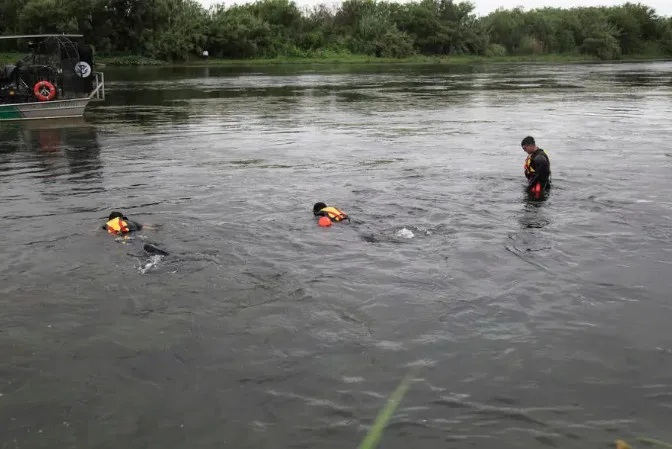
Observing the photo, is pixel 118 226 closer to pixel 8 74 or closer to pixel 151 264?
pixel 151 264

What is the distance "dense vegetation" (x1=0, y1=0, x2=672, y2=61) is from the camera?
76375mm

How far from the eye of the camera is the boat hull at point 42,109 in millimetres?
25406

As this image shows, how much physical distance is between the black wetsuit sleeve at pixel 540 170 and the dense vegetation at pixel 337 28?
69.4m

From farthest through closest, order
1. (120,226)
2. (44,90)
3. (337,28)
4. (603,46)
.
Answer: (603,46)
(337,28)
(44,90)
(120,226)

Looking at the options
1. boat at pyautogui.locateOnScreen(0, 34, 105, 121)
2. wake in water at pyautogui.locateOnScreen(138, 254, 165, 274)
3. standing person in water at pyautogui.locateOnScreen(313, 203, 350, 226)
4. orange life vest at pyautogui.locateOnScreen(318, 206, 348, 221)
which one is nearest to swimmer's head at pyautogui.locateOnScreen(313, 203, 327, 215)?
standing person in water at pyautogui.locateOnScreen(313, 203, 350, 226)

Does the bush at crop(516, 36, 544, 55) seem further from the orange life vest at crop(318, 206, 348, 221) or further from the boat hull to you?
the orange life vest at crop(318, 206, 348, 221)

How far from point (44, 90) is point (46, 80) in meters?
0.44

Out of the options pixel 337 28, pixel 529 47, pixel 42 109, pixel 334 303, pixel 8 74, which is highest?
pixel 337 28

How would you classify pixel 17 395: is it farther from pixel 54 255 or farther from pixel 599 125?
pixel 599 125

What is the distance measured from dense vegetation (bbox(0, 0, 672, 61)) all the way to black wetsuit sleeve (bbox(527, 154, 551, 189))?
69429 millimetres

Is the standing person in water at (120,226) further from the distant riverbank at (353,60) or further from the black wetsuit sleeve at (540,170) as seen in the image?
the distant riverbank at (353,60)

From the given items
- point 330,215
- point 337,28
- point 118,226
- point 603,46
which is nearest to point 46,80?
point 118,226

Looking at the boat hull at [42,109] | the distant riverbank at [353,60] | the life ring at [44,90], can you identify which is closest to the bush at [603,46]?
the distant riverbank at [353,60]

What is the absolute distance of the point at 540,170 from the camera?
534 inches
